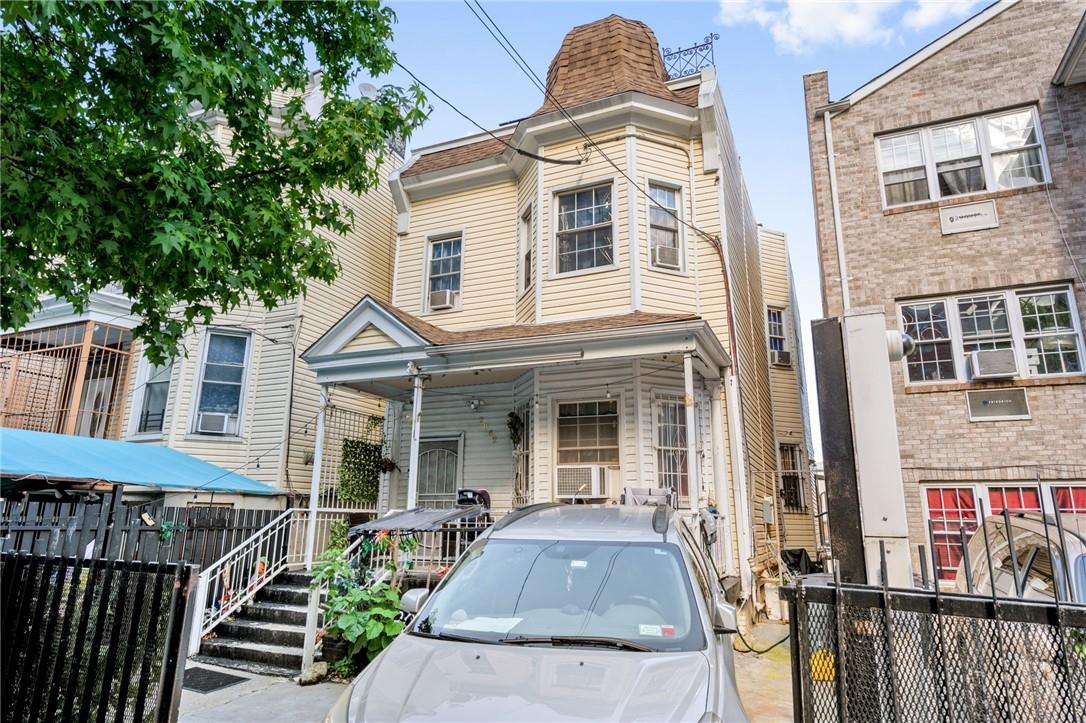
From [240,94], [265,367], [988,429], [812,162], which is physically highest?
[812,162]

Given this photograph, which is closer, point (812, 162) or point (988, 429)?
point (988, 429)

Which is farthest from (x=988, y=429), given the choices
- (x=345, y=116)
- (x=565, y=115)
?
(x=345, y=116)

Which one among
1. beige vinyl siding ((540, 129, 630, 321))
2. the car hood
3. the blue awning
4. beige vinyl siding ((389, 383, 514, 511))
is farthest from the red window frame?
the blue awning

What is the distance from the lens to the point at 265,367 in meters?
12.8

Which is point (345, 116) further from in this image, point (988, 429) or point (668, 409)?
point (988, 429)

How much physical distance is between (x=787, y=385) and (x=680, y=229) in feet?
27.2

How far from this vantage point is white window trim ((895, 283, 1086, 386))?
9.01 metres

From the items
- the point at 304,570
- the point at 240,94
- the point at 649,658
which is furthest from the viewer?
the point at 304,570

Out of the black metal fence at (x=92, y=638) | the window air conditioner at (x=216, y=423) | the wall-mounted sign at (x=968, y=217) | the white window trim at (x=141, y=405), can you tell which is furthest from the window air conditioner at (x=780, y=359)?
the black metal fence at (x=92, y=638)

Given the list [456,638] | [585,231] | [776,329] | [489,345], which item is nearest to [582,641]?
[456,638]

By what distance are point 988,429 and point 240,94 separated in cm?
1064

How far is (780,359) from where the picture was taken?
55.7ft

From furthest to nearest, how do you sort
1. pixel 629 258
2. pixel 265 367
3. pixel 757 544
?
1. pixel 265 367
2. pixel 757 544
3. pixel 629 258

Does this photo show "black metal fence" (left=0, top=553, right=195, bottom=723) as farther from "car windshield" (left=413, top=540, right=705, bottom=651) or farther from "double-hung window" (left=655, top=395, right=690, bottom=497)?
"double-hung window" (left=655, top=395, right=690, bottom=497)
